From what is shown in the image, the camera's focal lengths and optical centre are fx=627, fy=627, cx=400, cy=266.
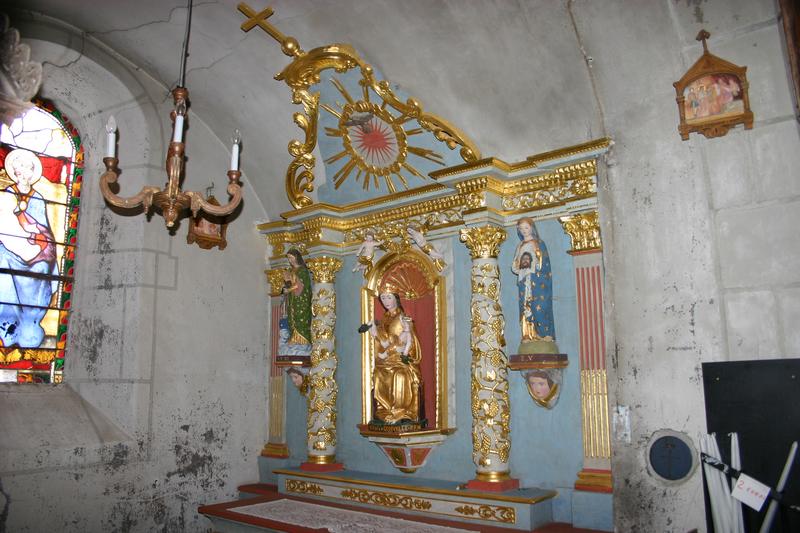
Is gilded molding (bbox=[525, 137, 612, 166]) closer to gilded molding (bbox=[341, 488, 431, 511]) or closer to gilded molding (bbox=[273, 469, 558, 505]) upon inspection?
gilded molding (bbox=[273, 469, 558, 505])

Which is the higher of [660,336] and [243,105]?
[243,105]

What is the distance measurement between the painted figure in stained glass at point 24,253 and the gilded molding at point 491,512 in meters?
4.37

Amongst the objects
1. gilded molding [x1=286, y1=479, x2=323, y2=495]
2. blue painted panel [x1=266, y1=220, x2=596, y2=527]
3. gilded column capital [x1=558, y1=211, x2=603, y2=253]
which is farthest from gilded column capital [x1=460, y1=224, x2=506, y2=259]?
gilded molding [x1=286, y1=479, x2=323, y2=495]

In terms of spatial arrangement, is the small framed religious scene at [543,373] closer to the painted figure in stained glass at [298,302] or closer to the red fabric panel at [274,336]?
the painted figure in stained glass at [298,302]

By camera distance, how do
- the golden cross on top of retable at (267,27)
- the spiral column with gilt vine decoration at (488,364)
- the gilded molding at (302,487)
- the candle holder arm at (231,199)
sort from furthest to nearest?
the gilded molding at (302,487), the golden cross on top of retable at (267,27), the spiral column with gilt vine decoration at (488,364), the candle holder arm at (231,199)

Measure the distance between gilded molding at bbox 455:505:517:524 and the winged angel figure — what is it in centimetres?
514

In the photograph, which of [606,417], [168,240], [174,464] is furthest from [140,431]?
[606,417]

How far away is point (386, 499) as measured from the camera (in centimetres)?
596

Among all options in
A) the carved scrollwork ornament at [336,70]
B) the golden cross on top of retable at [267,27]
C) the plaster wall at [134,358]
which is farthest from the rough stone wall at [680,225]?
the plaster wall at [134,358]

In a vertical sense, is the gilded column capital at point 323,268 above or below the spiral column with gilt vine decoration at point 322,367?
above

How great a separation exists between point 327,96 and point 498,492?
4.17 meters

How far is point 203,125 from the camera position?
7.29 meters

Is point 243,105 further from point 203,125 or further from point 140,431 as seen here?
point 140,431

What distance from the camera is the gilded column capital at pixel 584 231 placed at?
5.31 meters
